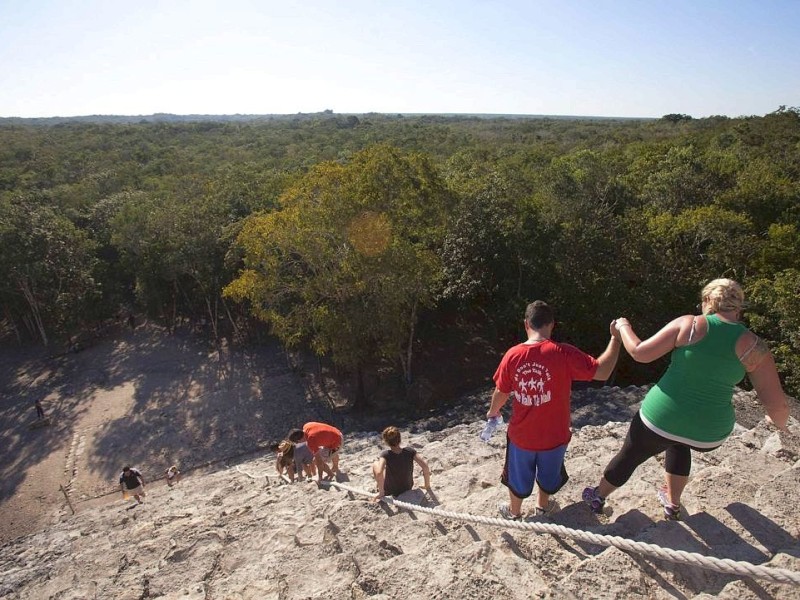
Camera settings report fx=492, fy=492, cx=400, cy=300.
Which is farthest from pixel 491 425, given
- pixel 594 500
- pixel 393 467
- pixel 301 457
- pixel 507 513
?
pixel 301 457

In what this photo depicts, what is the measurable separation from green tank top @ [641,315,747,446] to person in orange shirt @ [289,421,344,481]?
5634mm

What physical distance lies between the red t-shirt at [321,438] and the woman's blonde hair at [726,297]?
6192mm

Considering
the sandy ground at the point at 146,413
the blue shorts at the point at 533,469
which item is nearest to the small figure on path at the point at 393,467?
the blue shorts at the point at 533,469

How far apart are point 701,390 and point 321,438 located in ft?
20.0

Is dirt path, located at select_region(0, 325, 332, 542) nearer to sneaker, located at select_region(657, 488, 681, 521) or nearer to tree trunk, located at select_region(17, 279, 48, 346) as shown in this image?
tree trunk, located at select_region(17, 279, 48, 346)

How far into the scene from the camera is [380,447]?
1252 cm

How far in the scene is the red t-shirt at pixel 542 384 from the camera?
3.94 m

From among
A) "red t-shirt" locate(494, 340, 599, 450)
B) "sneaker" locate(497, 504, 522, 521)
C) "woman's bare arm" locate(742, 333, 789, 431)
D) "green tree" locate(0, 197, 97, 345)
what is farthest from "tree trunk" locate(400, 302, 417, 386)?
"green tree" locate(0, 197, 97, 345)

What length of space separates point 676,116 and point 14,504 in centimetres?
8987

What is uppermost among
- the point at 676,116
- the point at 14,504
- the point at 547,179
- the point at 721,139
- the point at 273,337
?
the point at 676,116

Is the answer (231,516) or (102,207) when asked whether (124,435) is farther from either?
(102,207)

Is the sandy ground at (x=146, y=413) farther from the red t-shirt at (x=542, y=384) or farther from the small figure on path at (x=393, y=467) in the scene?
the red t-shirt at (x=542, y=384)

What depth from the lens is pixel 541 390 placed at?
157 inches

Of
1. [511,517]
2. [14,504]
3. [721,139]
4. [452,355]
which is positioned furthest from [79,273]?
[721,139]
